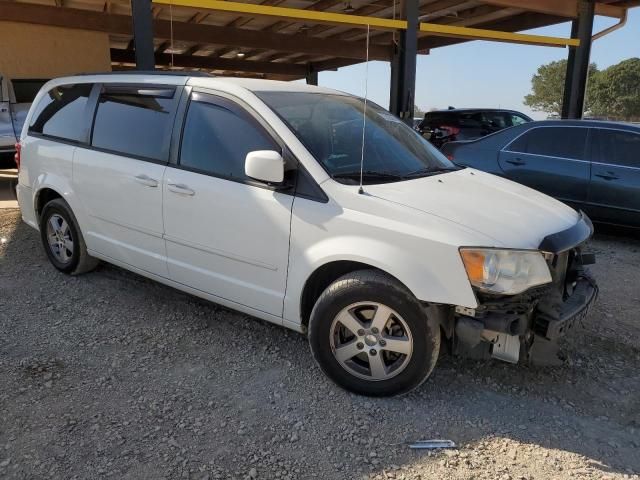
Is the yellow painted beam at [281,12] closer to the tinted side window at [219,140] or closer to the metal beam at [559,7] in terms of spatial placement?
the metal beam at [559,7]

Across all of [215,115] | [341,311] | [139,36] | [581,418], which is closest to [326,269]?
[341,311]

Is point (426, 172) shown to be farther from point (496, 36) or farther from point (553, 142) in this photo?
point (496, 36)

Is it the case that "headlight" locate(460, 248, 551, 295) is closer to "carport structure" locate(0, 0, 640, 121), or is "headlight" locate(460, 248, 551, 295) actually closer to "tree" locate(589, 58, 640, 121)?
"carport structure" locate(0, 0, 640, 121)

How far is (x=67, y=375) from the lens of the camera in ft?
10.3

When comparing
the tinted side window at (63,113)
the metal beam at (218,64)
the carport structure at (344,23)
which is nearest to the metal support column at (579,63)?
the carport structure at (344,23)

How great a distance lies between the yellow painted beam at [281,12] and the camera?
23.5 feet

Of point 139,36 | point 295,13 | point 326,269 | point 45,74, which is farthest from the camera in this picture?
point 45,74

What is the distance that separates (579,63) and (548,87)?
5073cm

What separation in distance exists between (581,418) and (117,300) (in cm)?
338

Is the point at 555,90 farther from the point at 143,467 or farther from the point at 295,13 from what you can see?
the point at 143,467

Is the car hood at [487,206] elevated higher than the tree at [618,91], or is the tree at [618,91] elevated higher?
the tree at [618,91]

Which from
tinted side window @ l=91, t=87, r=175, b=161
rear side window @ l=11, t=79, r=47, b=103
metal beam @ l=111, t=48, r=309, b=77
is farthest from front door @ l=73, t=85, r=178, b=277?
metal beam @ l=111, t=48, r=309, b=77

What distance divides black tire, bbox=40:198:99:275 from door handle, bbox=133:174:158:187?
1.07 meters

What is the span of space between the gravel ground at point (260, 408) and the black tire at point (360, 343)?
0.11 meters
